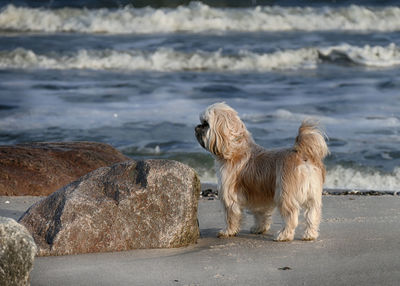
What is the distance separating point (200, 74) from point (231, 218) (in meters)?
16.1

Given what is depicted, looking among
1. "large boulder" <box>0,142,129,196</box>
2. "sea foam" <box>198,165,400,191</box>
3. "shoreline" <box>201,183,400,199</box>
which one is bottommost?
"sea foam" <box>198,165,400,191</box>

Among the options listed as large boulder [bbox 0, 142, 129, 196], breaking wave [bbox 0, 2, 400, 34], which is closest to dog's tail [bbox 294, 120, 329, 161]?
large boulder [bbox 0, 142, 129, 196]

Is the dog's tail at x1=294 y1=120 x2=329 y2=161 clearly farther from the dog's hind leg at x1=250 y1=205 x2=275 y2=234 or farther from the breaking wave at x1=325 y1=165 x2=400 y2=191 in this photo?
the breaking wave at x1=325 y1=165 x2=400 y2=191

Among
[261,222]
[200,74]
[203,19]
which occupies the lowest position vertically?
[200,74]

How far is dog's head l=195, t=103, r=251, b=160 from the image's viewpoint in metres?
6.64

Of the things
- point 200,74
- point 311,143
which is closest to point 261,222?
point 311,143

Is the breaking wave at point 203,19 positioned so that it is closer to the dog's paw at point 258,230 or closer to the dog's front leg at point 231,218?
the dog's paw at point 258,230

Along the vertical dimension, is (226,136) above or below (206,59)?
above

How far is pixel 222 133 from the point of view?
21.8ft

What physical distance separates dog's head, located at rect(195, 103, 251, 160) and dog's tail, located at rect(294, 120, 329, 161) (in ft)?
1.91

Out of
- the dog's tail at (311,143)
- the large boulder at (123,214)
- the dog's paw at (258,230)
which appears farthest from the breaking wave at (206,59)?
the large boulder at (123,214)

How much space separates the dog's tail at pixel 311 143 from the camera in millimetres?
6336

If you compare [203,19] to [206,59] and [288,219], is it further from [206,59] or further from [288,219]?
[288,219]

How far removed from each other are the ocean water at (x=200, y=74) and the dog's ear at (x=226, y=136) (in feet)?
14.5
